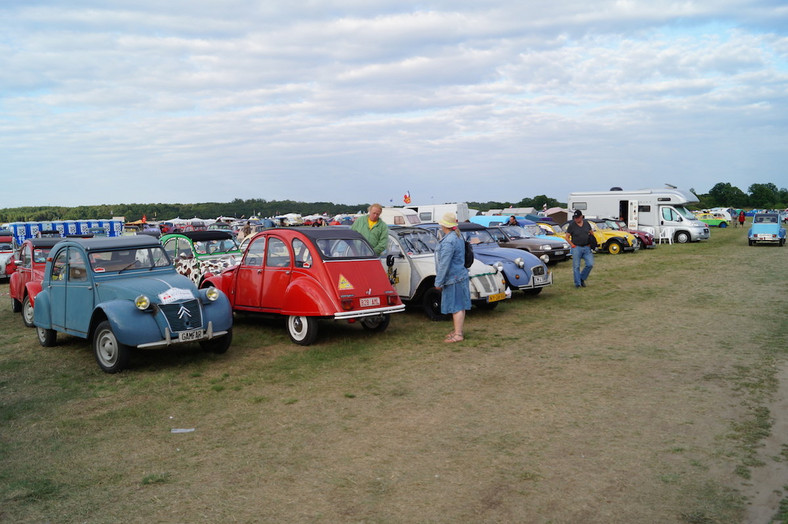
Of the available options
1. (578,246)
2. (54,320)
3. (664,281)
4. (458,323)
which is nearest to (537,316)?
(458,323)

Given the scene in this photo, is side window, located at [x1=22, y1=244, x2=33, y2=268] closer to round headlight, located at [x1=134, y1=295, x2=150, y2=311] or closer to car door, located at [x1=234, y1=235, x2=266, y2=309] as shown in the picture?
car door, located at [x1=234, y1=235, x2=266, y2=309]

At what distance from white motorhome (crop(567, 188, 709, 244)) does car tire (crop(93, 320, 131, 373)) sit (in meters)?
28.9

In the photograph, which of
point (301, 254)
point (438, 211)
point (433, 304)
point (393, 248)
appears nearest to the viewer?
point (301, 254)

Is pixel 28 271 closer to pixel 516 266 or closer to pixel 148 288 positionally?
pixel 148 288

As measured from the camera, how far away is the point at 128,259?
867 cm

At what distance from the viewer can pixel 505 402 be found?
621cm

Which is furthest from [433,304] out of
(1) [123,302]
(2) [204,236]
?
(2) [204,236]

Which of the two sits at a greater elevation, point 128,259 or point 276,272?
point 128,259

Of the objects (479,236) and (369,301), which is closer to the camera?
(369,301)

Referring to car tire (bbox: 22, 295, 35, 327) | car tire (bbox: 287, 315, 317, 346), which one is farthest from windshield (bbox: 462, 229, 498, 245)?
car tire (bbox: 22, 295, 35, 327)

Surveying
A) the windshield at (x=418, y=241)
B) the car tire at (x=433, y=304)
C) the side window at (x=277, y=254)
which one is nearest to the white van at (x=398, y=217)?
the windshield at (x=418, y=241)

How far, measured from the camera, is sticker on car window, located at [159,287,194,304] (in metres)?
7.71

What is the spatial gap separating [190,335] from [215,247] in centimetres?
599

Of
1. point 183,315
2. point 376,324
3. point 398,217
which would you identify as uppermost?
point 398,217
